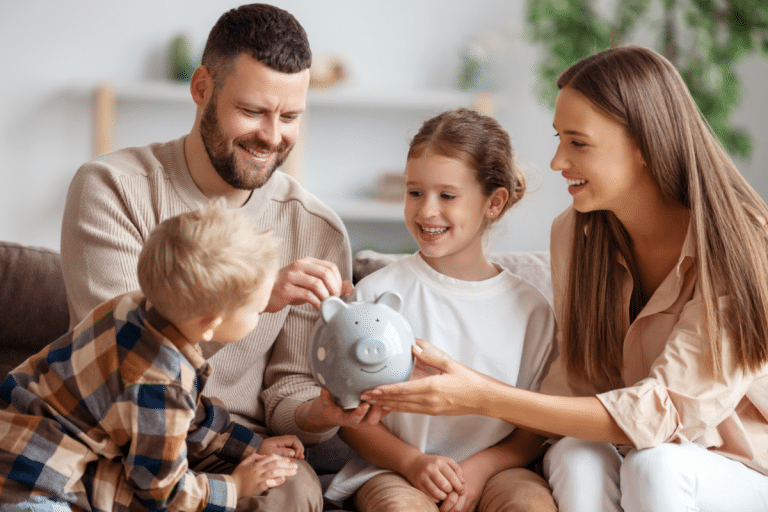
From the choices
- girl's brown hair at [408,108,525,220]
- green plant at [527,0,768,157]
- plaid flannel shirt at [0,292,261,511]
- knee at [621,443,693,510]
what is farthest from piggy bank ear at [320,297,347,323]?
green plant at [527,0,768,157]

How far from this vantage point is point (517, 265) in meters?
1.98

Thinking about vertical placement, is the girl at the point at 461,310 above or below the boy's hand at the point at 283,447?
above

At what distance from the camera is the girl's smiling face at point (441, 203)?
5.15ft

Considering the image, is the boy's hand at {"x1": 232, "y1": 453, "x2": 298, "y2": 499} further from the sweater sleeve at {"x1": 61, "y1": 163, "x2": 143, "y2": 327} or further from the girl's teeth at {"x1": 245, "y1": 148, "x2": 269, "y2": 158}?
the girl's teeth at {"x1": 245, "y1": 148, "x2": 269, "y2": 158}

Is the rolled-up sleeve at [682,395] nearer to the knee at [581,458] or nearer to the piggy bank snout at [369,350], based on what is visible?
the knee at [581,458]

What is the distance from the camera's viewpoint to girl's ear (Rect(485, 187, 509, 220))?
1.65 metres

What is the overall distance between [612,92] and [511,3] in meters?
3.42

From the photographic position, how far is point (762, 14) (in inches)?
124

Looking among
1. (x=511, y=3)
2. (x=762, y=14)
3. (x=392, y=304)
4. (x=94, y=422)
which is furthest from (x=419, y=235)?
(x=511, y=3)

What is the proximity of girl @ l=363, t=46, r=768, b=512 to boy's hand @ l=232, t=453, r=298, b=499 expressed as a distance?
25 centimetres

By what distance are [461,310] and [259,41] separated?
2.46 ft

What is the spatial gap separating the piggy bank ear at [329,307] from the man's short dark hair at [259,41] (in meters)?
0.61

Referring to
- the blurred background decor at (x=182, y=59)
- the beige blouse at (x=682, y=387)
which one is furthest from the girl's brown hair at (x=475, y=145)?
the blurred background decor at (x=182, y=59)

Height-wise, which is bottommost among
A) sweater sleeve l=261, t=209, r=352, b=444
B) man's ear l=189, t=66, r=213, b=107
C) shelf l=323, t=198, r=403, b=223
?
shelf l=323, t=198, r=403, b=223
